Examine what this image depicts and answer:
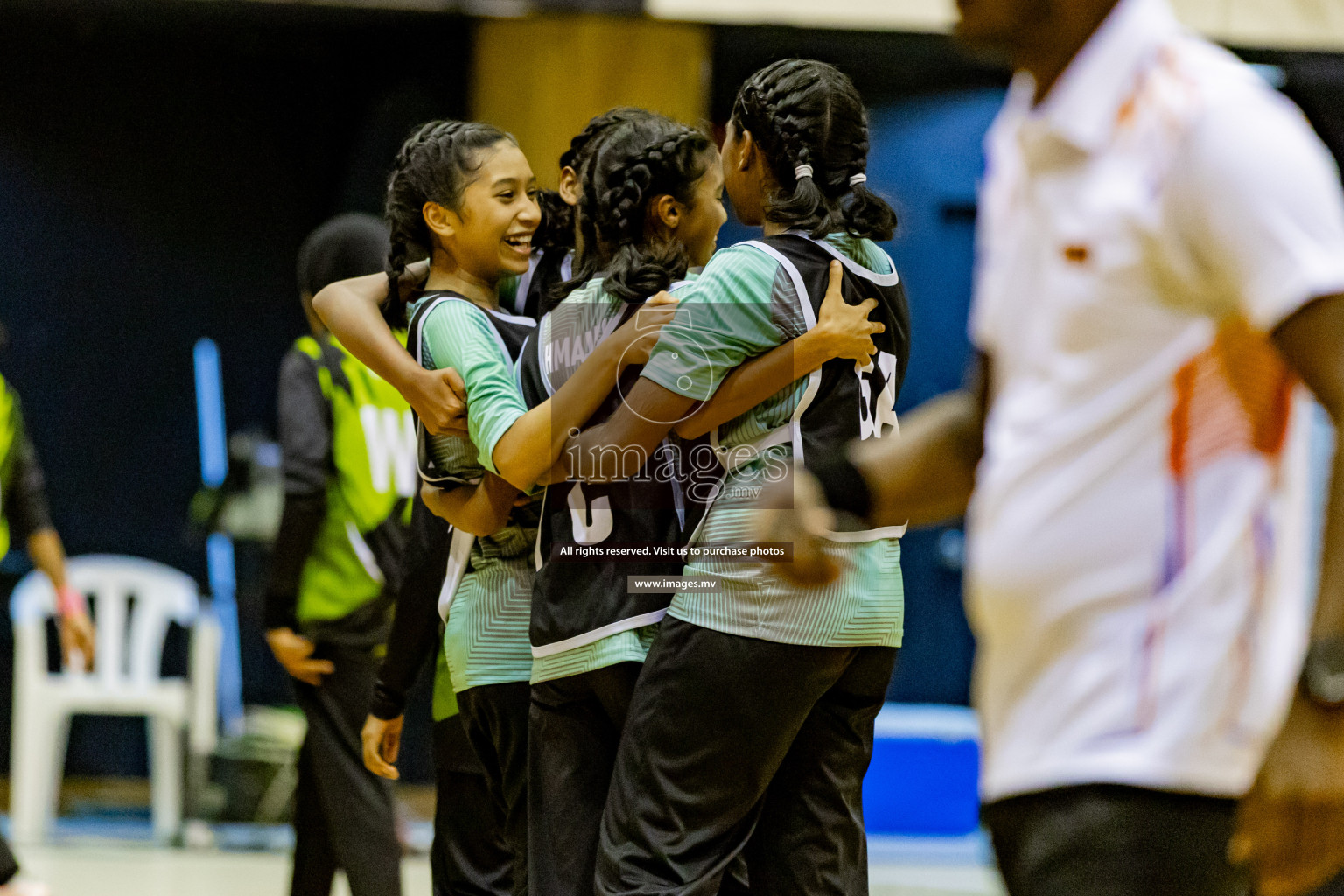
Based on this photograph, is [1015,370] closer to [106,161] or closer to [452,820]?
[452,820]

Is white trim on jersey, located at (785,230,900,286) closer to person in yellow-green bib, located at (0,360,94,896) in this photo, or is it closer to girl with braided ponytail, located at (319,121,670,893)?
girl with braided ponytail, located at (319,121,670,893)

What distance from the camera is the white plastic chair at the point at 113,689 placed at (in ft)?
18.5

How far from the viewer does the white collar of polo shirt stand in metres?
1.33

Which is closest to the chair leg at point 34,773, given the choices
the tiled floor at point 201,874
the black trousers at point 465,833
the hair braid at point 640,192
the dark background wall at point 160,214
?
the tiled floor at point 201,874

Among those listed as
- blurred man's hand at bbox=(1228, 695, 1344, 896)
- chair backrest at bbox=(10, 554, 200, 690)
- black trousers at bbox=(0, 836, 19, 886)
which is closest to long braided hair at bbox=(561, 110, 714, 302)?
blurred man's hand at bbox=(1228, 695, 1344, 896)

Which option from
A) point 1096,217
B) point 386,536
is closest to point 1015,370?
point 1096,217

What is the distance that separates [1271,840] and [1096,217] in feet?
1.79

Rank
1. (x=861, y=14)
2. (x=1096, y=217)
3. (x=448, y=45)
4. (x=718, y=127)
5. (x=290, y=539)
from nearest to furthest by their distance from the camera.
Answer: (x=1096, y=217), (x=290, y=539), (x=718, y=127), (x=861, y=14), (x=448, y=45)

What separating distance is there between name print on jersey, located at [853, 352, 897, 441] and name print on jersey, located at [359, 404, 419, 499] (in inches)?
59.2

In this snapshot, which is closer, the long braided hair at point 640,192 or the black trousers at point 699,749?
the black trousers at point 699,749

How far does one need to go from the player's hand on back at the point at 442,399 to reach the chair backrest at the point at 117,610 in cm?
368

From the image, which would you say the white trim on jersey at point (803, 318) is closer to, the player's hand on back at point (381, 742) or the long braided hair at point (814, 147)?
the long braided hair at point (814, 147)

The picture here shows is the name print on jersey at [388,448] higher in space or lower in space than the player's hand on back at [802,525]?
lower

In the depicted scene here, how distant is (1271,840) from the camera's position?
1188 millimetres
